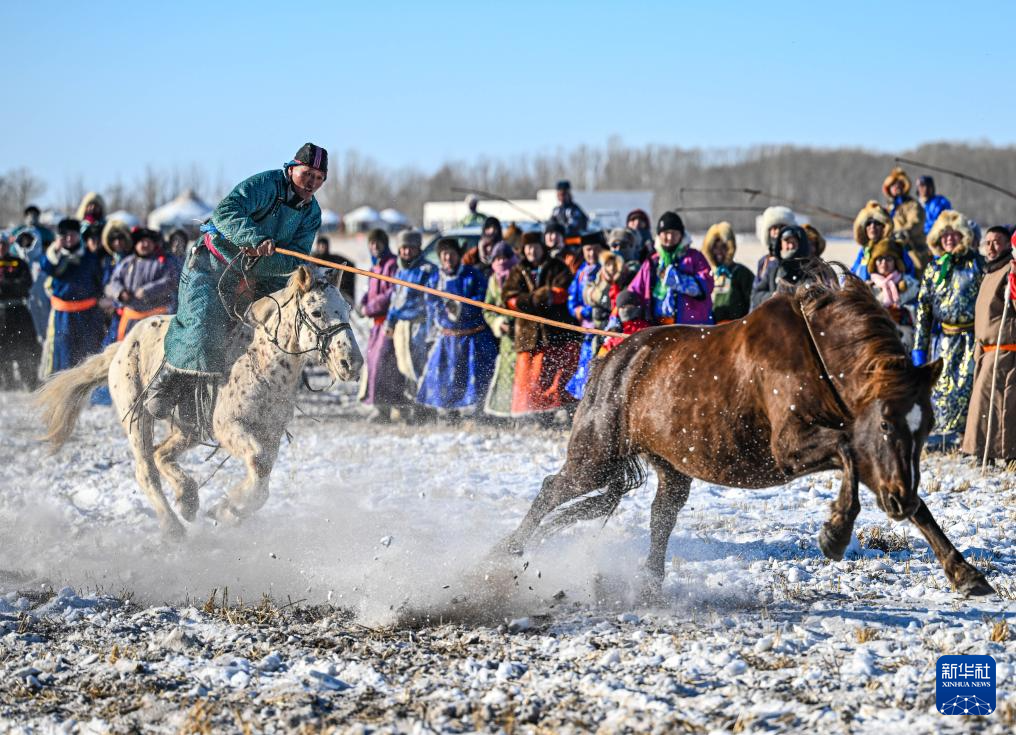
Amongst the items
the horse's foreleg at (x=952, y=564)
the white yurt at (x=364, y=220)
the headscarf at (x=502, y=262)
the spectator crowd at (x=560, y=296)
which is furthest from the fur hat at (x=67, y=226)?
the white yurt at (x=364, y=220)

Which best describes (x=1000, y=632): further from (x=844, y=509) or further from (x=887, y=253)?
(x=887, y=253)

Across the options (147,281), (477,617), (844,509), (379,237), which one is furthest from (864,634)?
(147,281)

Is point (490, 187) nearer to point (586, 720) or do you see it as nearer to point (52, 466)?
point (52, 466)

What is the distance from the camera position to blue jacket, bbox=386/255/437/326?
39.8 ft

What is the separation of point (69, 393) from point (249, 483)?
2.07m

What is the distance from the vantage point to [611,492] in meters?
6.05

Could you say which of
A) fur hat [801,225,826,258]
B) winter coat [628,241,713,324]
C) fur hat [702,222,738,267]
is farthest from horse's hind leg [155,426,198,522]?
fur hat [801,225,826,258]

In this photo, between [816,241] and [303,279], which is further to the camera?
[816,241]

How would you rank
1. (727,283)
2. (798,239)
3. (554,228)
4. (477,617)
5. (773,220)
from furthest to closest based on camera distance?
1. (554,228)
2. (727,283)
3. (773,220)
4. (798,239)
5. (477,617)

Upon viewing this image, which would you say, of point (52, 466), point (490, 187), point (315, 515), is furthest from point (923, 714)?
point (490, 187)

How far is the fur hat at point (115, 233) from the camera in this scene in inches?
529

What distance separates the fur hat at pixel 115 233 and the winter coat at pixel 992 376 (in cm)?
922

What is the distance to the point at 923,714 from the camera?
3.98 metres

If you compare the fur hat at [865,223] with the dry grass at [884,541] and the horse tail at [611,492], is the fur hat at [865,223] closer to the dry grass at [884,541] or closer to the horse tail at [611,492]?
the dry grass at [884,541]
